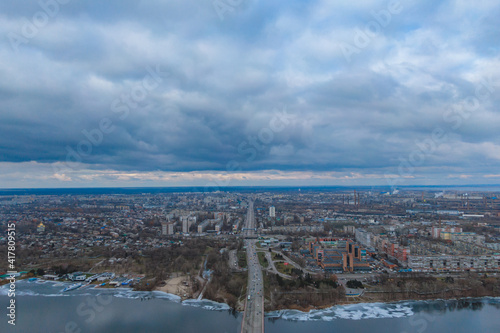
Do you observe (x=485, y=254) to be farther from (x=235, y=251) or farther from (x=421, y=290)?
(x=235, y=251)

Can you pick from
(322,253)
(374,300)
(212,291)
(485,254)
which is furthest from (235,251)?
(485,254)

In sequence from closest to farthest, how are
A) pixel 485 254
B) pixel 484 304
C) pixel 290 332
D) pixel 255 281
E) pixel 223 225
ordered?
pixel 290 332 → pixel 484 304 → pixel 255 281 → pixel 485 254 → pixel 223 225

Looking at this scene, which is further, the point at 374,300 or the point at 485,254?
the point at 485,254

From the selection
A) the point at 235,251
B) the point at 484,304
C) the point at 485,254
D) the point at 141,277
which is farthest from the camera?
the point at 235,251

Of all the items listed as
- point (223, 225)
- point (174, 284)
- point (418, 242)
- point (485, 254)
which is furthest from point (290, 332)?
point (223, 225)

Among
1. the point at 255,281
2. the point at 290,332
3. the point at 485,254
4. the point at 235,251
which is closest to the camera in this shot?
the point at 290,332

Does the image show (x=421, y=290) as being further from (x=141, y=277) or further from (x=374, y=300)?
(x=141, y=277)

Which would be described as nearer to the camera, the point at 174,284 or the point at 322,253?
the point at 174,284

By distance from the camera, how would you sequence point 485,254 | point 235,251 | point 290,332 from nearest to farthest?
point 290,332, point 485,254, point 235,251
